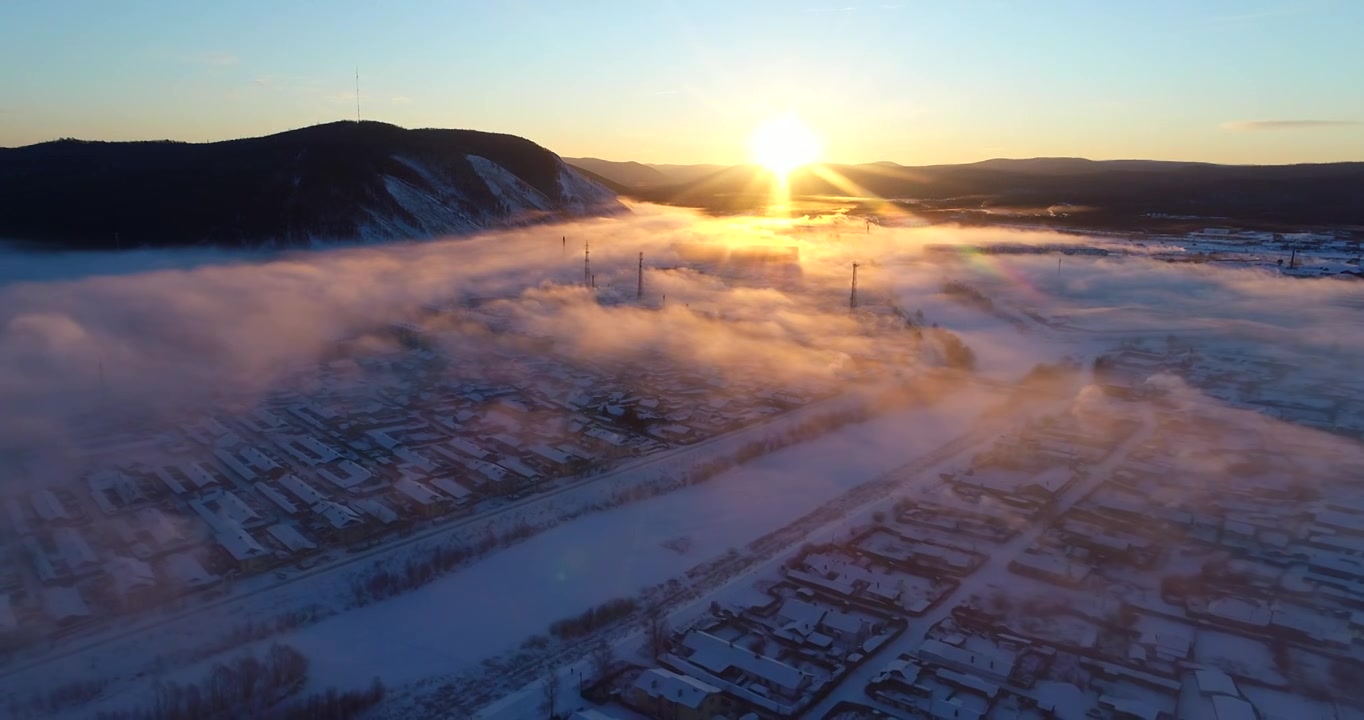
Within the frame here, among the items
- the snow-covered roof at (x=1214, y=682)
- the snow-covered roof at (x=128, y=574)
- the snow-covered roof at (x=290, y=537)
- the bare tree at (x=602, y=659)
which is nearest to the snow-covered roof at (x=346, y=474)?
the snow-covered roof at (x=290, y=537)

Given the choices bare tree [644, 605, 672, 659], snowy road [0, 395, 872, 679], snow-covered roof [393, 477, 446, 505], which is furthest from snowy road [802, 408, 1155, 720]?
snow-covered roof [393, 477, 446, 505]

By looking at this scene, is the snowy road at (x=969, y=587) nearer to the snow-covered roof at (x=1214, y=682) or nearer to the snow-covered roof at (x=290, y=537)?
the snow-covered roof at (x=1214, y=682)

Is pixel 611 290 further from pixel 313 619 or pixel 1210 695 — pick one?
pixel 1210 695

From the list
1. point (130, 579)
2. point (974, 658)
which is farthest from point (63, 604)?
point (974, 658)

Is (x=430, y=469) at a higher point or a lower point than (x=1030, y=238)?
lower

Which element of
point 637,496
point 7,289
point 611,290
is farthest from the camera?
point 611,290

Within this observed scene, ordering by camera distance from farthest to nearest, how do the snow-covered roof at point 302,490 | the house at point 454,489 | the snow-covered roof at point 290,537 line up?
the house at point 454,489 < the snow-covered roof at point 302,490 < the snow-covered roof at point 290,537

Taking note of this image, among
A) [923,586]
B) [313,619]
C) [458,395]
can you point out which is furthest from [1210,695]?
[458,395]
